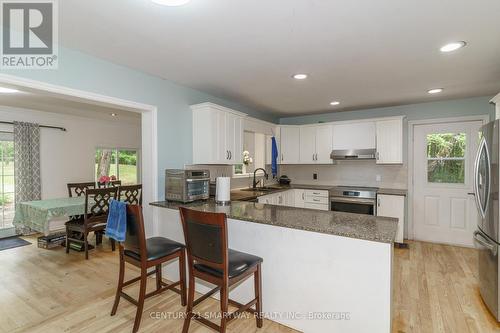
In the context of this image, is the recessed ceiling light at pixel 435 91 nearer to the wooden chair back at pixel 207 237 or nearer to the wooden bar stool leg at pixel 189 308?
the wooden chair back at pixel 207 237

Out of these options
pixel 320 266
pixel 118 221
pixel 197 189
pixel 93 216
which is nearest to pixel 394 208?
pixel 320 266

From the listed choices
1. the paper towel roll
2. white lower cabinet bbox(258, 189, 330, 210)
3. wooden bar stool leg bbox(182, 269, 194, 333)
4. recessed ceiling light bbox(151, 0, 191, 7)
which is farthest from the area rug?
recessed ceiling light bbox(151, 0, 191, 7)

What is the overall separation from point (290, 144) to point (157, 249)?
11.9ft

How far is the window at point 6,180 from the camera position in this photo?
15.4ft

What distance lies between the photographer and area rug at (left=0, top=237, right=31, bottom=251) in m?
4.18

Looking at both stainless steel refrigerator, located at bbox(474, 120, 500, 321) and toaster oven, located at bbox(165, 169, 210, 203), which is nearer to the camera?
stainless steel refrigerator, located at bbox(474, 120, 500, 321)

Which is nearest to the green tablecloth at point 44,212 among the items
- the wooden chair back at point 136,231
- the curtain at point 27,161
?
the curtain at point 27,161

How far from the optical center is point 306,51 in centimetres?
230

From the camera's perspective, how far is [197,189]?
3094 mm

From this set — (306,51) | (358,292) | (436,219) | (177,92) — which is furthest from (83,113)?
(436,219)

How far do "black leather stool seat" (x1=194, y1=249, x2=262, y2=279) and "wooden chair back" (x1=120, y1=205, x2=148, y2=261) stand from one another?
471 mm

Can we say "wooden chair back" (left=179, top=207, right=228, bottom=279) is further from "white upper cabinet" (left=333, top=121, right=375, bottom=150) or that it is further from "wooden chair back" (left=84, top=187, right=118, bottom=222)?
"white upper cabinet" (left=333, top=121, right=375, bottom=150)

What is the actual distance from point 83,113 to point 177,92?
→ 3314 millimetres

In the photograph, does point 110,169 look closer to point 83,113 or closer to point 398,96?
point 83,113
